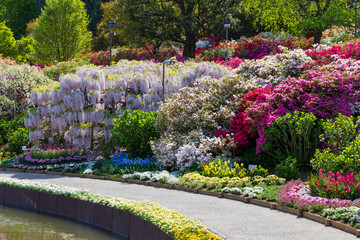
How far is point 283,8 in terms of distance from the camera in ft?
107

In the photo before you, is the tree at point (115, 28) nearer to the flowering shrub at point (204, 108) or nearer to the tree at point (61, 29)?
the tree at point (61, 29)

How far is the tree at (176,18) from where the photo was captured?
32469 millimetres

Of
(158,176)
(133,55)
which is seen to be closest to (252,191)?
(158,176)

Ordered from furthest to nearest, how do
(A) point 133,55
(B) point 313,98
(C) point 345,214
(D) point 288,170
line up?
1. (A) point 133,55
2. (B) point 313,98
3. (D) point 288,170
4. (C) point 345,214

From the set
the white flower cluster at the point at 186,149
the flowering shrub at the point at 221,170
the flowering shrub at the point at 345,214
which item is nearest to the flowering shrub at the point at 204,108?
the white flower cluster at the point at 186,149

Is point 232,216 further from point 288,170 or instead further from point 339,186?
point 288,170

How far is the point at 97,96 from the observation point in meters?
20.0

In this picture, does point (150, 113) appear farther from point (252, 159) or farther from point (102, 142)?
point (252, 159)

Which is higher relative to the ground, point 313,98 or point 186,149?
point 313,98

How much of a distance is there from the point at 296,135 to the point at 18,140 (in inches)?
545

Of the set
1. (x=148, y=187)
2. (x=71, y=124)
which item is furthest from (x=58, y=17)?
(x=148, y=187)

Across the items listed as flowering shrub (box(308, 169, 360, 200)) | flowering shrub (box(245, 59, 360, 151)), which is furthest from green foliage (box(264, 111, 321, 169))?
flowering shrub (box(308, 169, 360, 200))

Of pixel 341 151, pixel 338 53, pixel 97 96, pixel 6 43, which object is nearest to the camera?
pixel 341 151

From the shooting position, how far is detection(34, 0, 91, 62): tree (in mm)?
39281
